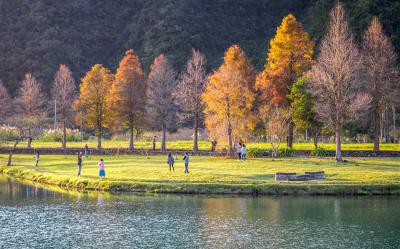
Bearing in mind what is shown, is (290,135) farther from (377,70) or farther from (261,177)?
(261,177)

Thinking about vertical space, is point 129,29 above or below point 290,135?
above

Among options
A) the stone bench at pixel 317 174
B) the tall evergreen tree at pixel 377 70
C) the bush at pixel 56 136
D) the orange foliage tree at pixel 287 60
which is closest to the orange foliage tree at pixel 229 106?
the orange foliage tree at pixel 287 60

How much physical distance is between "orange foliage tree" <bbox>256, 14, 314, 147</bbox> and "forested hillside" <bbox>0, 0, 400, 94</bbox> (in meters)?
54.0

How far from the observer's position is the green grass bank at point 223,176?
5900 centimetres

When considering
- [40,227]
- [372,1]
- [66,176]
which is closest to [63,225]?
[40,227]

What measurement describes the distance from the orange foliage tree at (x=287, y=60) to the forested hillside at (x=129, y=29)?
5405 centimetres

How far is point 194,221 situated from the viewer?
47625mm

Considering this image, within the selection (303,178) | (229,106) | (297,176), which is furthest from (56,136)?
(303,178)

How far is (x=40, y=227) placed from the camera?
45312 millimetres

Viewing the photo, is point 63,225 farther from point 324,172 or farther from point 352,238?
point 324,172

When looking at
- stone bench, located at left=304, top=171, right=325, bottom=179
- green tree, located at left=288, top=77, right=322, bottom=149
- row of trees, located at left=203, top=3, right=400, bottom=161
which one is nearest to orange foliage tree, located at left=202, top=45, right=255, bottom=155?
row of trees, located at left=203, top=3, right=400, bottom=161

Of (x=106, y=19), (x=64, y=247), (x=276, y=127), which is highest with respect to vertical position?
(x=106, y=19)

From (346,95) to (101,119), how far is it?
1472 inches

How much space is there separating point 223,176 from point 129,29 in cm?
12504
